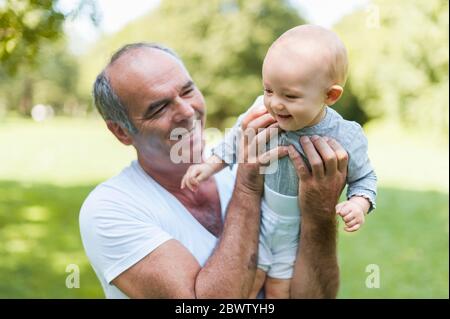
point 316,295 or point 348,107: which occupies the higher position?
point 348,107

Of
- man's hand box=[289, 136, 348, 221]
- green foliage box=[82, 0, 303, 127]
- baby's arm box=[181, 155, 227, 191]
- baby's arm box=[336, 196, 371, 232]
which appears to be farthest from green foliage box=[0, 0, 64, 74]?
green foliage box=[82, 0, 303, 127]

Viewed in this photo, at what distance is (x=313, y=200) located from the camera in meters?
1.58

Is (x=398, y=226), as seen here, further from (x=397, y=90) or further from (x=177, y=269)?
(x=177, y=269)

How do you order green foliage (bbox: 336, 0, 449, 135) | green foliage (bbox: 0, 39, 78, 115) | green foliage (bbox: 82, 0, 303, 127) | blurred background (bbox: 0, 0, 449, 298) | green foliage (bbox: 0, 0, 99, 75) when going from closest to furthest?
1. green foliage (bbox: 0, 0, 99, 75)
2. green foliage (bbox: 0, 39, 78, 115)
3. blurred background (bbox: 0, 0, 449, 298)
4. green foliage (bbox: 336, 0, 449, 135)
5. green foliage (bbox: 82, 0, 303, 127)

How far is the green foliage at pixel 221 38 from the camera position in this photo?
26.8 feet

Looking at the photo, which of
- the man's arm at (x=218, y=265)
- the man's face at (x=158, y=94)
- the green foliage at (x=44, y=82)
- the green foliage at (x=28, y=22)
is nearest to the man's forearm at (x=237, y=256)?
the man's arm at (x=218, y=265)

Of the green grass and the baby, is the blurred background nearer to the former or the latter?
the green grass

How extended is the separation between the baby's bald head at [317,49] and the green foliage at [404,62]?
4.95 metres

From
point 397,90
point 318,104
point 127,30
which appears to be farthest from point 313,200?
point 397,90

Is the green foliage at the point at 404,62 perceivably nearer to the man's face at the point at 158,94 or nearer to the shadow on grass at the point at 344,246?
the shadow on grass at the point at 344,246

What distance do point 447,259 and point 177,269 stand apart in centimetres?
501

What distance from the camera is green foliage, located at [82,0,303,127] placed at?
817 centimetres

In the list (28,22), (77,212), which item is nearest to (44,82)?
(77,212)

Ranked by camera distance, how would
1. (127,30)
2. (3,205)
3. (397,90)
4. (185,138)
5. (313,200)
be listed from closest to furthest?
1. (313,200)
2. (185,138)
3. (127,30)
4. (3,205)
5. (397,90)
